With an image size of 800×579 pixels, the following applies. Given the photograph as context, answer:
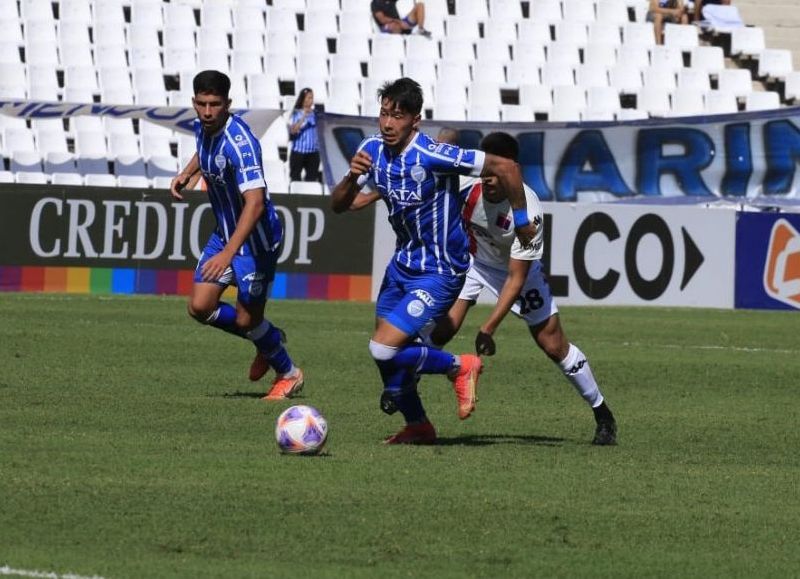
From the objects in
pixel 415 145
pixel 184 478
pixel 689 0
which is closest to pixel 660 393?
pixel 415 145

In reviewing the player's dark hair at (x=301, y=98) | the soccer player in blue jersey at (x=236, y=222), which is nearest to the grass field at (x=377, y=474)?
the soccer player in blue jersey at (x=236, y=222)

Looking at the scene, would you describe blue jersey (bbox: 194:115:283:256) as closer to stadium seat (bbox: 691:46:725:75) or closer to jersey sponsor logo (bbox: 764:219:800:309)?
jersey sponsor logo (bbox: 764:219:800:309)

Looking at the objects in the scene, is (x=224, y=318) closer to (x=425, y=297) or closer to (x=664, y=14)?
(x=425, y=297)

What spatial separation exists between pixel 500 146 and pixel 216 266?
2058 mm

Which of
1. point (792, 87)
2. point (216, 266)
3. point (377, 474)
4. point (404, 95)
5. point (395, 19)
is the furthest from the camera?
point (792, 87)

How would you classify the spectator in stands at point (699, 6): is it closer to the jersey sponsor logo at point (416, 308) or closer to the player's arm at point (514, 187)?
the player's arm at point (514, 187)

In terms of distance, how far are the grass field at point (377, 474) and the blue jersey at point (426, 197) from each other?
3.44 ft

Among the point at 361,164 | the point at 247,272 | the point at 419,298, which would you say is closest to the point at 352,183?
the point at 361,164

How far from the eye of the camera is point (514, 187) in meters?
8.85

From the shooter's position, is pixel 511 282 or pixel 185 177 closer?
pixel 511 282

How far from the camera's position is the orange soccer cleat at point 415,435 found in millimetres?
9352

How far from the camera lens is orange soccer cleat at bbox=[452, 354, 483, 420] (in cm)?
903

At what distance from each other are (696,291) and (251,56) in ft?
27.5

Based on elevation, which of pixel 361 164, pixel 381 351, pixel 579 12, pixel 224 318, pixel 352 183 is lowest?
pixel 224 318
